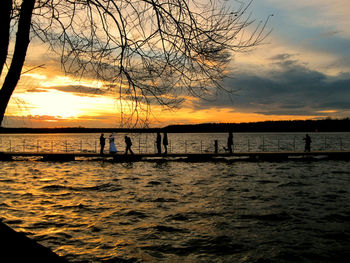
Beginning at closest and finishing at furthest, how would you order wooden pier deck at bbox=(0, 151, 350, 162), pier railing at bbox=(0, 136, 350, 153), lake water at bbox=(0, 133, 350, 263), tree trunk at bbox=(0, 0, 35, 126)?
tree trunk at bbox=(0, 0, 35, 126)
lake water at bbox=(0, 133, 350, 263)
wooden pier deck at bbox=(0, 151, 350, 162)
pier railing at bbox=(0, 136, 350, 153)

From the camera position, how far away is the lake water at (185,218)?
8906 mm

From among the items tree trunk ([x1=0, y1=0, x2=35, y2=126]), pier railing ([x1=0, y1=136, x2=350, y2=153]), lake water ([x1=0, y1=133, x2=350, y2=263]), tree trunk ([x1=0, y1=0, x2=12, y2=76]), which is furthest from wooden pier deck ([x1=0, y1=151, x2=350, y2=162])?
tree trunk ([x1=0, y1=0, x2=12, y2=76])

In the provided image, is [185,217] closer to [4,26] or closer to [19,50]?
[19,50]

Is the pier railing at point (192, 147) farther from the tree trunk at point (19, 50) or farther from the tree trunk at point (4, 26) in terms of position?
the tree trunk at point (4, 26)

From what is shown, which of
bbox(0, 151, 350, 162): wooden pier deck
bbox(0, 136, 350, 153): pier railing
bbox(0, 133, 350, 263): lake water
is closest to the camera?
bbox(0, 133, 350, 263): lake water

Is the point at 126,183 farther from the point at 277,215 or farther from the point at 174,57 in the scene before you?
the point at 174,57

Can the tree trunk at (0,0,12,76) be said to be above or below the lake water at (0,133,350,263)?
above

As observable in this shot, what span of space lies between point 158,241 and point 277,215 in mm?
5529

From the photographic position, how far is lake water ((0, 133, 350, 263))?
891 cm

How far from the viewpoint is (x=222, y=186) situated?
63.6ft

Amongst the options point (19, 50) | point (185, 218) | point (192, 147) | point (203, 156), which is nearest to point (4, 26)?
point (19, 50)

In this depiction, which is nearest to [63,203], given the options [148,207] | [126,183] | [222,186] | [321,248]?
[148,207]

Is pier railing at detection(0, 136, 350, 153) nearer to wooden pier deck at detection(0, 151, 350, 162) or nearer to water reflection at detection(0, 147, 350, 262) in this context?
wooden pier deck at detection(0, 151, 350, 162)

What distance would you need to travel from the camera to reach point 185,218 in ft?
40.2
